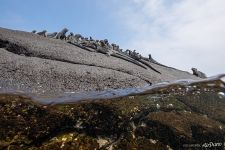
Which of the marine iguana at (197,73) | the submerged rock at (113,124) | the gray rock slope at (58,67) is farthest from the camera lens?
the marine iguana at (197,73)

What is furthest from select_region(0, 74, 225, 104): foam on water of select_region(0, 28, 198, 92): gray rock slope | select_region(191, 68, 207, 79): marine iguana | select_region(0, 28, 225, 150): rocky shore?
select_region(191, 68, 207, 79): marine iguana

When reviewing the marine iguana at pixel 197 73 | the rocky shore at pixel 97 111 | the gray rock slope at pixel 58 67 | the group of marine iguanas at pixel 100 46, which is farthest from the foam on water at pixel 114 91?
the marine iguana at pixel 197 73

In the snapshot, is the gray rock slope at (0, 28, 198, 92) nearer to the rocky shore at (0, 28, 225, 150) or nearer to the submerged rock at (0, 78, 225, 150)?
the rocky shore at (0, 28, 225, 150)

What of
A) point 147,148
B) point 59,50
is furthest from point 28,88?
point 59,50

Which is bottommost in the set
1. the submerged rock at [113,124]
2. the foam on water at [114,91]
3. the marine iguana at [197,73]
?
the submerged rock at [113,124]

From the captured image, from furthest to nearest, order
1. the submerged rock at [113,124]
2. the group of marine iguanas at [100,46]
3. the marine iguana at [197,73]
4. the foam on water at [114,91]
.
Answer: the marine iguana at [197,73]
the group of marine iguanas at [100,46]
the foam on water at [114,91]
the submerged rock at [113,124]

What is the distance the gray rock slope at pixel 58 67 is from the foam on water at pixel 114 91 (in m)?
0.80

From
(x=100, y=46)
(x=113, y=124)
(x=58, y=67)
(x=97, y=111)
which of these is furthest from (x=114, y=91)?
(x=100, y=46)

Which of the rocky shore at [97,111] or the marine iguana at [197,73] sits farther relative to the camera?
the marine iguana at [197,73]

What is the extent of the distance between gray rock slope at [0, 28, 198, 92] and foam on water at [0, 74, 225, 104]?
795mm

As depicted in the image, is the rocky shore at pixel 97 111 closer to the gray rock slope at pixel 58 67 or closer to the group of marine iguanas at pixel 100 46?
the gray rock slope at pixel 58 67

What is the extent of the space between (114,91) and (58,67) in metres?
3.14

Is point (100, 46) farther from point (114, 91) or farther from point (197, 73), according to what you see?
point (114, 91)

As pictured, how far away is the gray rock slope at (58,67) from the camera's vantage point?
10.4 meters
